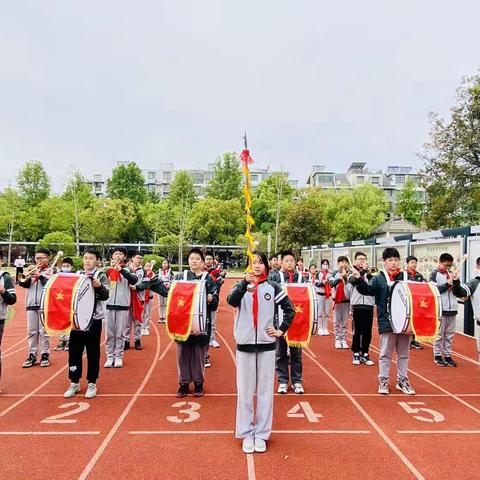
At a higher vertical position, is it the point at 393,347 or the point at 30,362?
the point at 393,347

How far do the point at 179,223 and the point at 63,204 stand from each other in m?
11.6

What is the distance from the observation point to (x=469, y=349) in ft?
30.3

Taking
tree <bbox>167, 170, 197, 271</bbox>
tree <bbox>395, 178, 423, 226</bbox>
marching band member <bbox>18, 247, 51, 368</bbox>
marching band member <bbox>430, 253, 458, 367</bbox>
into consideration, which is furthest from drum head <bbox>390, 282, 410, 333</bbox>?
tree <bbox>395, 178, 423, 226</bbox>

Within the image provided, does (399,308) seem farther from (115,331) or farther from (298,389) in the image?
(115,331)

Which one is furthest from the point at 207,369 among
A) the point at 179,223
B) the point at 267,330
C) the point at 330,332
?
the point at 179,223

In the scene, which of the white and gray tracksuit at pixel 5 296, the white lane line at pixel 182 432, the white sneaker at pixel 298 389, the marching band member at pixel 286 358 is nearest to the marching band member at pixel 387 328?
the marching band member at pixel 286 358

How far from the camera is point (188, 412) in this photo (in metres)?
5.16

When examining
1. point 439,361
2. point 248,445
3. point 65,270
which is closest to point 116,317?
point 65,270

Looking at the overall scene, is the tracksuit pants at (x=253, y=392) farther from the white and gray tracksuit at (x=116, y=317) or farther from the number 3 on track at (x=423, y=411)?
the white and gray tracksuit at (x=116, y=317)

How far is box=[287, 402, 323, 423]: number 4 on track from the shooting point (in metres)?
5.00

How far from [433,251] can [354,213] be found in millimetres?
25899

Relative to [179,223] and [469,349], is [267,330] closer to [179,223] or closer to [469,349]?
[469,349]

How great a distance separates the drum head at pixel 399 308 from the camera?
564cm

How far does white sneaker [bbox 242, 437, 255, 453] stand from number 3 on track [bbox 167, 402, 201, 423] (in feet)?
3.04
